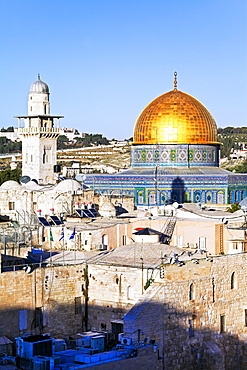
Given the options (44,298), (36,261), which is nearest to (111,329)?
(44,298)

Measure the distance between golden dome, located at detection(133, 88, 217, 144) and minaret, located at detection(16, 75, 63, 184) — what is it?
3.70 m

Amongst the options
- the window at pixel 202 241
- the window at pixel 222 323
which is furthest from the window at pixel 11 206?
the window at pixel 222 323

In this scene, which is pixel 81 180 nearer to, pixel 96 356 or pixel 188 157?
pixel 188 157

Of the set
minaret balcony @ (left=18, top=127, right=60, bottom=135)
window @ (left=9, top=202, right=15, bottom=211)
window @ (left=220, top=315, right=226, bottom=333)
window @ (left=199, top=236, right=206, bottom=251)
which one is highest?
minaret balcony @ (left=18, top=127, right=60, bottom=135)

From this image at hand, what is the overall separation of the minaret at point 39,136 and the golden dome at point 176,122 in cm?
370

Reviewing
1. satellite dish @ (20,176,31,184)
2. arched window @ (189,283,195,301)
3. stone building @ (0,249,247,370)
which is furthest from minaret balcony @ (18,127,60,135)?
arched window @ (189,283,195,301)

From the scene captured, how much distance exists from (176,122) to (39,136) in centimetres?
570

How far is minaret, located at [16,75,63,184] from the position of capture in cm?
3819

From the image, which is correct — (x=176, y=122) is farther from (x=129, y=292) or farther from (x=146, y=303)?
(x=146, y=303)

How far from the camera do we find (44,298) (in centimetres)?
1619

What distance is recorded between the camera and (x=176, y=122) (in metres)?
37.5

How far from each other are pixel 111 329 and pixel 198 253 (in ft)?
10.8

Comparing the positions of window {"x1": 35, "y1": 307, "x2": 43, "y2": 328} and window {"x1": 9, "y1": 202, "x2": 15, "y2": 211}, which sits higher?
window {"x1": 9, "y1": 202, "x2": 15, "y2": 211}

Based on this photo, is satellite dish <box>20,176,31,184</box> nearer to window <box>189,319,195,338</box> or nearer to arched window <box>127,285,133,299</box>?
arched window <box>127,285,133,299</box>
